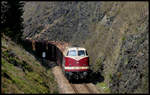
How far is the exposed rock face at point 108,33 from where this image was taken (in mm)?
16359

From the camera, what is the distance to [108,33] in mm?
28688

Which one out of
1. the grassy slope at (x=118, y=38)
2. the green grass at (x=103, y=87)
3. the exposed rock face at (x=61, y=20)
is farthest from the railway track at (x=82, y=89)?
the exposed rock face at (x=61, y=20)

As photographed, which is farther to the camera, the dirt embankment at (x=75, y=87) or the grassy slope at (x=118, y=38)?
the dirt embankment at (x=75, y=87)

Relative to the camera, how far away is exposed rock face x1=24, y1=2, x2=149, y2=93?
16359 mm

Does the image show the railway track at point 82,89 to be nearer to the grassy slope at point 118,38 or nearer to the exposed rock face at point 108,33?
the grassy slope at point 118,38

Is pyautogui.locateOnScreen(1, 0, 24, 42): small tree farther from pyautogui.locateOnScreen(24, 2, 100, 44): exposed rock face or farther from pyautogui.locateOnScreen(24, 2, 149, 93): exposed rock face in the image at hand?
pyautogui.locateOnScreen(24, 2, 100, 44): exposed rock face

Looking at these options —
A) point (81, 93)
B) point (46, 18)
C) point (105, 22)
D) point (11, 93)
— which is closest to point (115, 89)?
point (81, 93)

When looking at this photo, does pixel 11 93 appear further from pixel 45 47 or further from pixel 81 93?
pixel 45 47

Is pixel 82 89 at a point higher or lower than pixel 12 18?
lower

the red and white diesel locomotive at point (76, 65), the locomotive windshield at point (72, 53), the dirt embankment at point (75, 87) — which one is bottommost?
the dirt embankment at point (75, 87)

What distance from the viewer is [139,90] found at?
14719 millimetres

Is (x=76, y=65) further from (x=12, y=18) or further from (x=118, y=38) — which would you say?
(x=12, y=18)

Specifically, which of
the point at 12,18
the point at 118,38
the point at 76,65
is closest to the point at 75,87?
the point at 76,65

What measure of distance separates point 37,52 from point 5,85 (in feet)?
103
